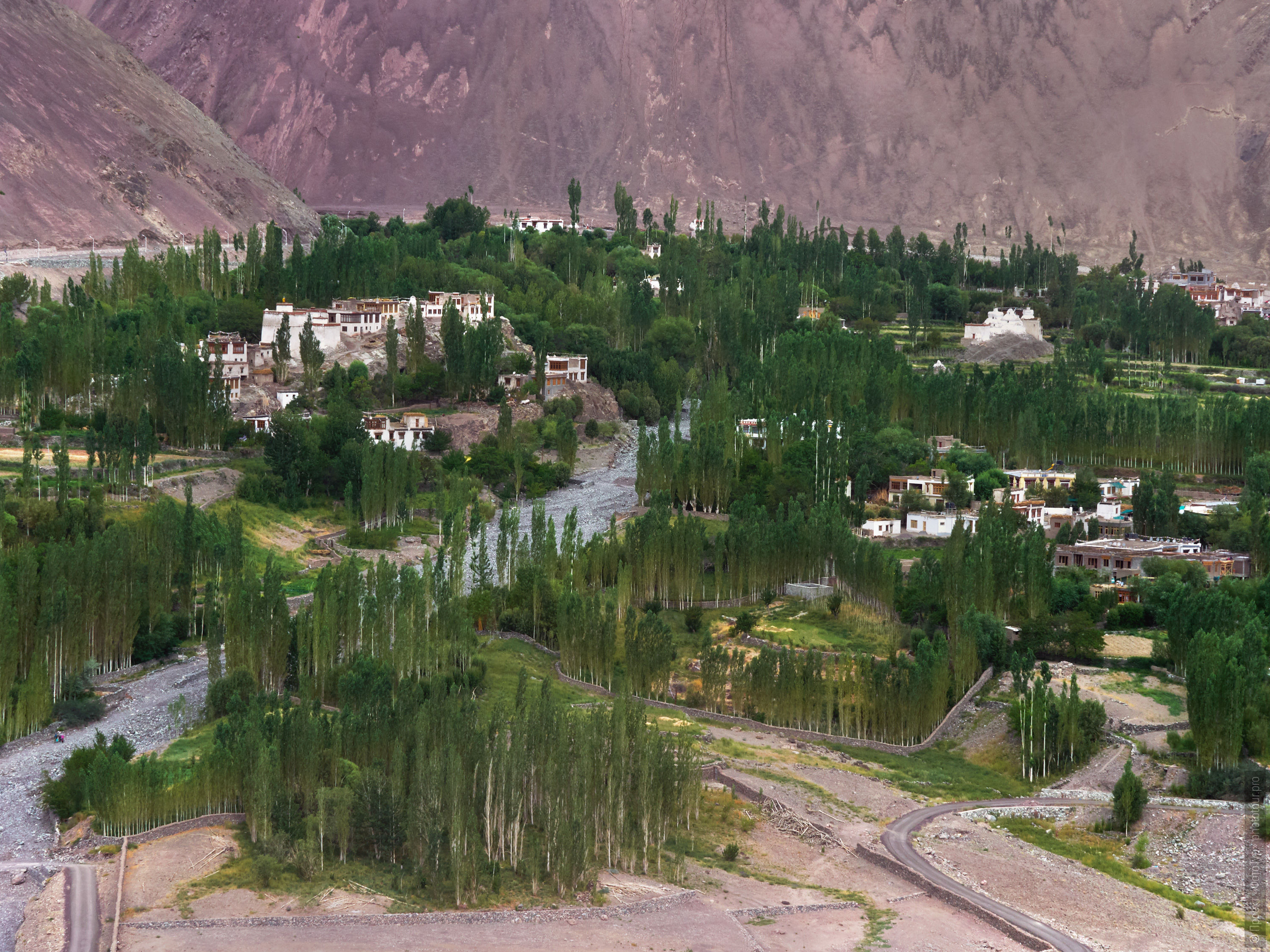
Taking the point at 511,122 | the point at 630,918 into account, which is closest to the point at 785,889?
the point at 630,918

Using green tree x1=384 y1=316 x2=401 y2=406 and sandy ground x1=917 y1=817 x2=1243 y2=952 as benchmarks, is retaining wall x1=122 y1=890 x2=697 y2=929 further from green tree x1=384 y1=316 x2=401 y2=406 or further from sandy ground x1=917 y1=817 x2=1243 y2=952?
green tree x1=384 y1=316 x2=401 y2=406

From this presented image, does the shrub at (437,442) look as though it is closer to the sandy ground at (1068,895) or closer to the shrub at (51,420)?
the shrub at (51,420)

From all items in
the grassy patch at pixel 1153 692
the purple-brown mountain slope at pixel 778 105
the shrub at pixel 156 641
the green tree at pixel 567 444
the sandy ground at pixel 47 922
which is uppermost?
the purple-brown mountain slope at pixel 778 105

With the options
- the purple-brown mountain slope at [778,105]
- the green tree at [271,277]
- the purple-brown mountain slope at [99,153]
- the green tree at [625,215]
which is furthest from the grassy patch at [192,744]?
the purple-brown mountain slope at [778,105]

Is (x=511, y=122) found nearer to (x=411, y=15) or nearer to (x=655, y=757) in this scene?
(x=411, y=15)

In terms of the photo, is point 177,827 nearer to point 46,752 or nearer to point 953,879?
point 46,752

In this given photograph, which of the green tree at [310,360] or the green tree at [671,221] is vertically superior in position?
the green tree at [671,221]

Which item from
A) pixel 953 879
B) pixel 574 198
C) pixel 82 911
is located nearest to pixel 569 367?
pixel 574 198
